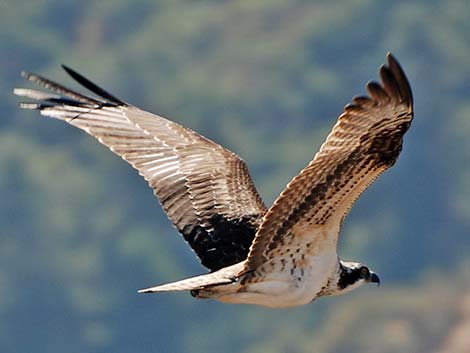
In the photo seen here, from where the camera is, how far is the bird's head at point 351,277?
33.0 feet

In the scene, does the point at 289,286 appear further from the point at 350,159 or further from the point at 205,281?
the point at 350,159

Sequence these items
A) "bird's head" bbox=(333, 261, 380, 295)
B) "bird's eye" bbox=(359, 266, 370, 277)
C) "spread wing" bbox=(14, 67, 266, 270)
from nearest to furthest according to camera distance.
A: "bird's head" bbox=(333, 261, 380, 295)
"bird's eye" bbox=(359, 266, 370, 277)
"spread wing" bbox=(14, 67, 266, 270)

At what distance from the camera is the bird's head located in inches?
396

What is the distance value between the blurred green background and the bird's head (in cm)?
3088

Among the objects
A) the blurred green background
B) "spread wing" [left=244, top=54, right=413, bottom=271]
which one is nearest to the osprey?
"spread wing" [left=244, top=54, right=413, bottom=271]

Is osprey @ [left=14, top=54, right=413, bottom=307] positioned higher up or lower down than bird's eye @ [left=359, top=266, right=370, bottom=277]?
higher up

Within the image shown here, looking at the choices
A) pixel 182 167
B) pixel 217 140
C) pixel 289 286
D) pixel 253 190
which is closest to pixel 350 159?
pixel 289 286

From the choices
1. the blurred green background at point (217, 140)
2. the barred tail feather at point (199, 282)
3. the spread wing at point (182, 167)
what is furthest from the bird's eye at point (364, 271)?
the blurred green background at point (217, 140)

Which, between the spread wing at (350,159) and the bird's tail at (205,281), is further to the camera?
the bird's tail at (205,281)

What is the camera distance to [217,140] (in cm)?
5050

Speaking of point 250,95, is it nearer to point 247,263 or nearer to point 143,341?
point 143,341

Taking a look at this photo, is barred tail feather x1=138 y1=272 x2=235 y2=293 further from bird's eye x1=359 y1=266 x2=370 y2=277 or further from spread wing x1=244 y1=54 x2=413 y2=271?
bird's eye x1=359 y1=266 x2=370 y2=277

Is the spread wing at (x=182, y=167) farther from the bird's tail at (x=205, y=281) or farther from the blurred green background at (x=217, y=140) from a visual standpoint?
the blurred green background at (x=217, y=140)

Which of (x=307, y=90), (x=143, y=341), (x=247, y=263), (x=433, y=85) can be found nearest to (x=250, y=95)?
(x=307, y=90)
